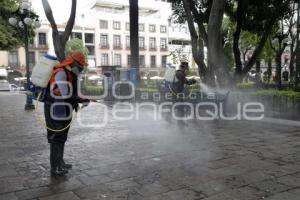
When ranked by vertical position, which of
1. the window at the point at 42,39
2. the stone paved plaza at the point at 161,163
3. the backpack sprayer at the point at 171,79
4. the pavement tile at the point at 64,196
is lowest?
the pavement tile at the point at 64,196

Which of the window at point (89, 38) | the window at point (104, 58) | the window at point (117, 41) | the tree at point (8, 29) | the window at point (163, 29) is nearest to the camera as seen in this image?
the tree at point (8, 29)

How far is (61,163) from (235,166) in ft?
8.42

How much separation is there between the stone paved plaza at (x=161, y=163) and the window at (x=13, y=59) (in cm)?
5052

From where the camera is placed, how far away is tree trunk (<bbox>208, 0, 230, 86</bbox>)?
11703 mm

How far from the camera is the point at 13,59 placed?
56281mm

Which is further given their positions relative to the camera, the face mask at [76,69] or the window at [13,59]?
the window at [13,59]

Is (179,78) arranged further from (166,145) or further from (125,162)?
(125,162)

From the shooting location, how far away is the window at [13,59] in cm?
5584

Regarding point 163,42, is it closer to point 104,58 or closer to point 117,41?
point 117,41

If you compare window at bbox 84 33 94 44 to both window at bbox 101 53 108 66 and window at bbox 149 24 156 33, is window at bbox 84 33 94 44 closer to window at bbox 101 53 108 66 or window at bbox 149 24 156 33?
window at bbox 101 53 108 66

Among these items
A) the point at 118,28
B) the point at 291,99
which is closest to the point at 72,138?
the point at 291,99

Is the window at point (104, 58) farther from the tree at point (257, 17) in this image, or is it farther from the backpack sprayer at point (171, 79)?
the backpack sprayer at point (171, 79)

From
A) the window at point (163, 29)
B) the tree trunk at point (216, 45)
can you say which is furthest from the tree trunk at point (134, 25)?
the window at point (163, 29)

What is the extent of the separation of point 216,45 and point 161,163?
7536mm
